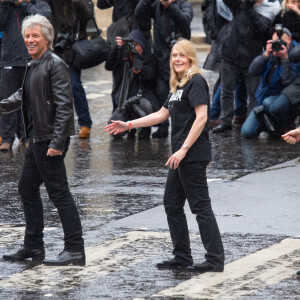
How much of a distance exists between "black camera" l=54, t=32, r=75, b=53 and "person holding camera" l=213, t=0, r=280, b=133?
227 cm

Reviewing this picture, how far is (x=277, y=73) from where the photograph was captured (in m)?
13.4

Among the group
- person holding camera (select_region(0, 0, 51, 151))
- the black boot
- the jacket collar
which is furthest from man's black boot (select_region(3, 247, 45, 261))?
person holding camera (select_region(0, 0, 51, 151))

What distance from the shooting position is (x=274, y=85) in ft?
44.3

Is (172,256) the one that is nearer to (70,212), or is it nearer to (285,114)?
(70,212)

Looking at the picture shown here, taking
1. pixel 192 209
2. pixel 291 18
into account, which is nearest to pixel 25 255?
pixel 192 209

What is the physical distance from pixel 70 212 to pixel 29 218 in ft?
1.31

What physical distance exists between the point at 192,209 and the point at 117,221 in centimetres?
173

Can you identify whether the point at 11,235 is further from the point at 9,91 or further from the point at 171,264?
the point at 9,91

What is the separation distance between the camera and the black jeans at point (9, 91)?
41.5 ft

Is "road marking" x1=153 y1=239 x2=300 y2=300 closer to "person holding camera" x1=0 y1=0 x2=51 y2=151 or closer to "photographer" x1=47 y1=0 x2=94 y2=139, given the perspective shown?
"person holding camera" x1=0 y1=0 x2=51 y2=151

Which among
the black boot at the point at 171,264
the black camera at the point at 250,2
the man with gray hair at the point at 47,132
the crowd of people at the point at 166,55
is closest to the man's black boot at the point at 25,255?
the man with gray hair at the point at 47,132

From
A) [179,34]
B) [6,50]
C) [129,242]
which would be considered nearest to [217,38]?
[179,34]

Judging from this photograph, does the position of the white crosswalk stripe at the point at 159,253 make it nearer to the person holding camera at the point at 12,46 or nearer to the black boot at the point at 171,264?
the black boot at the point at 171,264

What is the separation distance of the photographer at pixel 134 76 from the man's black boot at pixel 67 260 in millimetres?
6541
